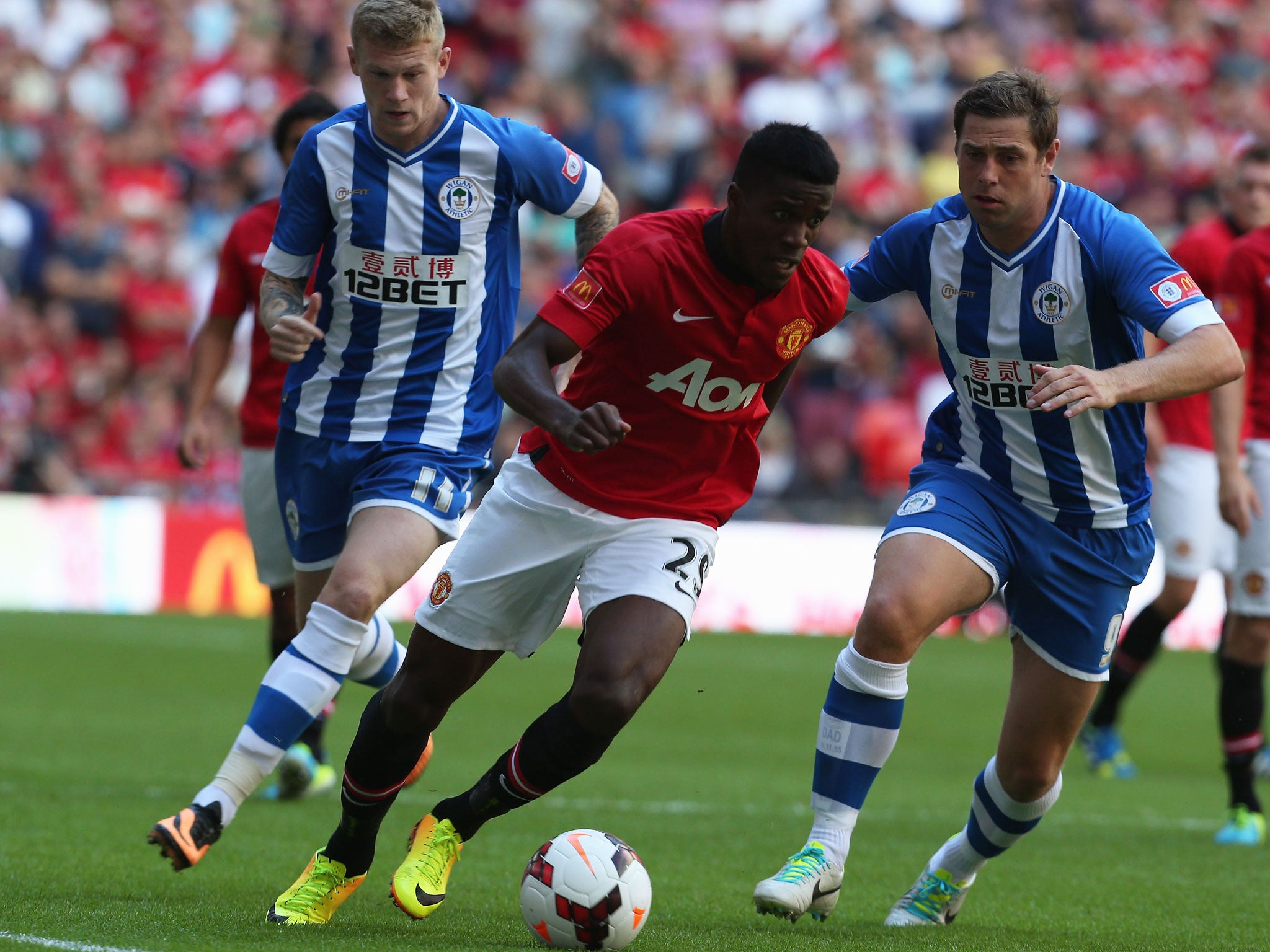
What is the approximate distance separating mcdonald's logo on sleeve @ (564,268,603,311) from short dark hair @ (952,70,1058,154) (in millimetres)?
1137

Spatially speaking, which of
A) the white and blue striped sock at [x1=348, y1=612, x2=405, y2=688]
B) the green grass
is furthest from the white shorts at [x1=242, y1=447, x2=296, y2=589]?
the green grass

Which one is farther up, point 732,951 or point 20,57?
point 20,57

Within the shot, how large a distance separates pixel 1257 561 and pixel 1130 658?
1.96 meters

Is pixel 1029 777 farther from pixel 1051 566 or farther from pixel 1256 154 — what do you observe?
pixel 1256 154

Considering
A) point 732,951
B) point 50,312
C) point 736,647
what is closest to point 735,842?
point 732,951

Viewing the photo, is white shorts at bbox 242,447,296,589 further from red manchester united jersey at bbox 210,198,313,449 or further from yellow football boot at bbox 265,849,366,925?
yellow football boot at bbox 265,849,366,925

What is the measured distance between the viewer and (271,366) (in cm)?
744

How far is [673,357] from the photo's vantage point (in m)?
4.78

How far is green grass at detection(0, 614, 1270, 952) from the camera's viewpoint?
4867 mm

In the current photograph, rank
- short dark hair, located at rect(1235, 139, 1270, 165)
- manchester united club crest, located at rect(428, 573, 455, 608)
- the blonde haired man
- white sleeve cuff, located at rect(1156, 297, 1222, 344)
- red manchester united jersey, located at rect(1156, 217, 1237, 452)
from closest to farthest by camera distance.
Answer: white sleeve cuff, located at rect(1156, 297, 1222, 344) → manchester united club crest, located at rect(428, 573, 455, 608) → the blonde haired man → short dark hair, located at rect(1235, 139, 1270, 165) → red manchester united jersey, located at rect(1156, 217, 1237, 452)

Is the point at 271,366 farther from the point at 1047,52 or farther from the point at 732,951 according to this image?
the point at 1047,52

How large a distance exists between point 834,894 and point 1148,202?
15.4 meters

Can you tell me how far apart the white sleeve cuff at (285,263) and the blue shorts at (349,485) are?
56 centimetres

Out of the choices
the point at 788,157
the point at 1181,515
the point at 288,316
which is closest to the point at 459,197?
the point at 288,316
